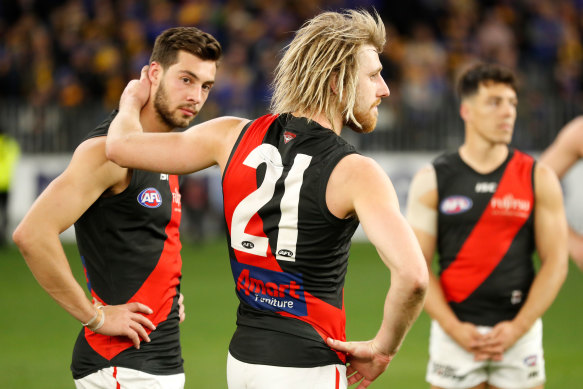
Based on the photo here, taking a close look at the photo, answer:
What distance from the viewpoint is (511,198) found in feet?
17.4

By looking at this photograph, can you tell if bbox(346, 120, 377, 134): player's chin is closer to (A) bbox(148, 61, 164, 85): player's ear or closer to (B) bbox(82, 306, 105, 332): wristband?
(A) bbox(148, 61, 164, 85): player's ear

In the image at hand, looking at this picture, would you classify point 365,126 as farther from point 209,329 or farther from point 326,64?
point 209,329

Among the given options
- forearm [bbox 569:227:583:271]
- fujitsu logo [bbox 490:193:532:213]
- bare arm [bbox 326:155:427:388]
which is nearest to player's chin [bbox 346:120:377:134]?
bare arm [bbox 326:155:427:388]

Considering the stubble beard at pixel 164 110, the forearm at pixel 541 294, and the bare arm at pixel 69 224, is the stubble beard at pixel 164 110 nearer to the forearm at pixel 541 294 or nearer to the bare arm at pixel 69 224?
the bare arm at pixel 69 224

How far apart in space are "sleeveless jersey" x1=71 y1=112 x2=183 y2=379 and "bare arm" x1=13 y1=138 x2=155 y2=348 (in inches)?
4.1

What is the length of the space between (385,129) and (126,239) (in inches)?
524

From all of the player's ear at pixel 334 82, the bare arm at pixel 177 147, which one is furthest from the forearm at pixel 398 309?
the bare arm at pixel 177 147

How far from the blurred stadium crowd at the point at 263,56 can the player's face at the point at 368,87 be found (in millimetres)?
13493

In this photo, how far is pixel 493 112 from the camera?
5.51 metres

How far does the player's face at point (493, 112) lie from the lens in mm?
5453

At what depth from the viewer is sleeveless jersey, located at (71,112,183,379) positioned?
13.6ft

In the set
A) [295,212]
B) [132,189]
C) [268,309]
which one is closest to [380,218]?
[295,212]

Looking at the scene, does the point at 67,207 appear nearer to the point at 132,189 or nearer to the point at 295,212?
the point at 132,189

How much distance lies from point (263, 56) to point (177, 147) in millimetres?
15568
